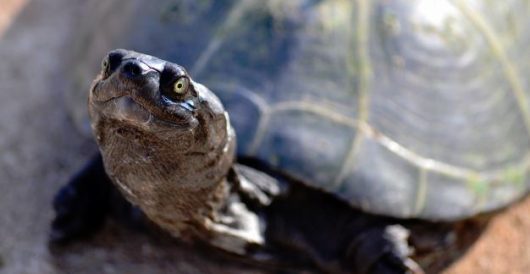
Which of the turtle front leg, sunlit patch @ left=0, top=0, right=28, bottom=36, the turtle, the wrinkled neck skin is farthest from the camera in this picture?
sunlit patch @ left=0, top=0, right=28, bottom=36

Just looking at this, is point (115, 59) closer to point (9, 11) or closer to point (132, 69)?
point (132, 69)

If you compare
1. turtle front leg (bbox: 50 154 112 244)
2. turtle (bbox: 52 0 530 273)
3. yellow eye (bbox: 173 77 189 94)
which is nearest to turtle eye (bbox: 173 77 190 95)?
yellow eye (bbox: 173 77 189 94)

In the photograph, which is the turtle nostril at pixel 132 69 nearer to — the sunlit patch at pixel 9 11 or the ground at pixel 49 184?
the ground at pixel 49 184

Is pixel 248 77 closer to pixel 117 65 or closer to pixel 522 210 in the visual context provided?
pixel 117 65

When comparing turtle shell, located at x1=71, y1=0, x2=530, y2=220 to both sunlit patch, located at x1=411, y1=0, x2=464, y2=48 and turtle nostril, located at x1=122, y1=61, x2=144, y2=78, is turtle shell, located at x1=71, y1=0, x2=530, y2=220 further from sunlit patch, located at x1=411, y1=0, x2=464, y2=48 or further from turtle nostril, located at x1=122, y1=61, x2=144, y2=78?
turtle nostril, located at x1=122, y1=61, x2=144, y2=78

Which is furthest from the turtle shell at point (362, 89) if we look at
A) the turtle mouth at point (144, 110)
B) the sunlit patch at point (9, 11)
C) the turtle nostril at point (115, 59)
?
the sunlit patch at point (9, 11)
